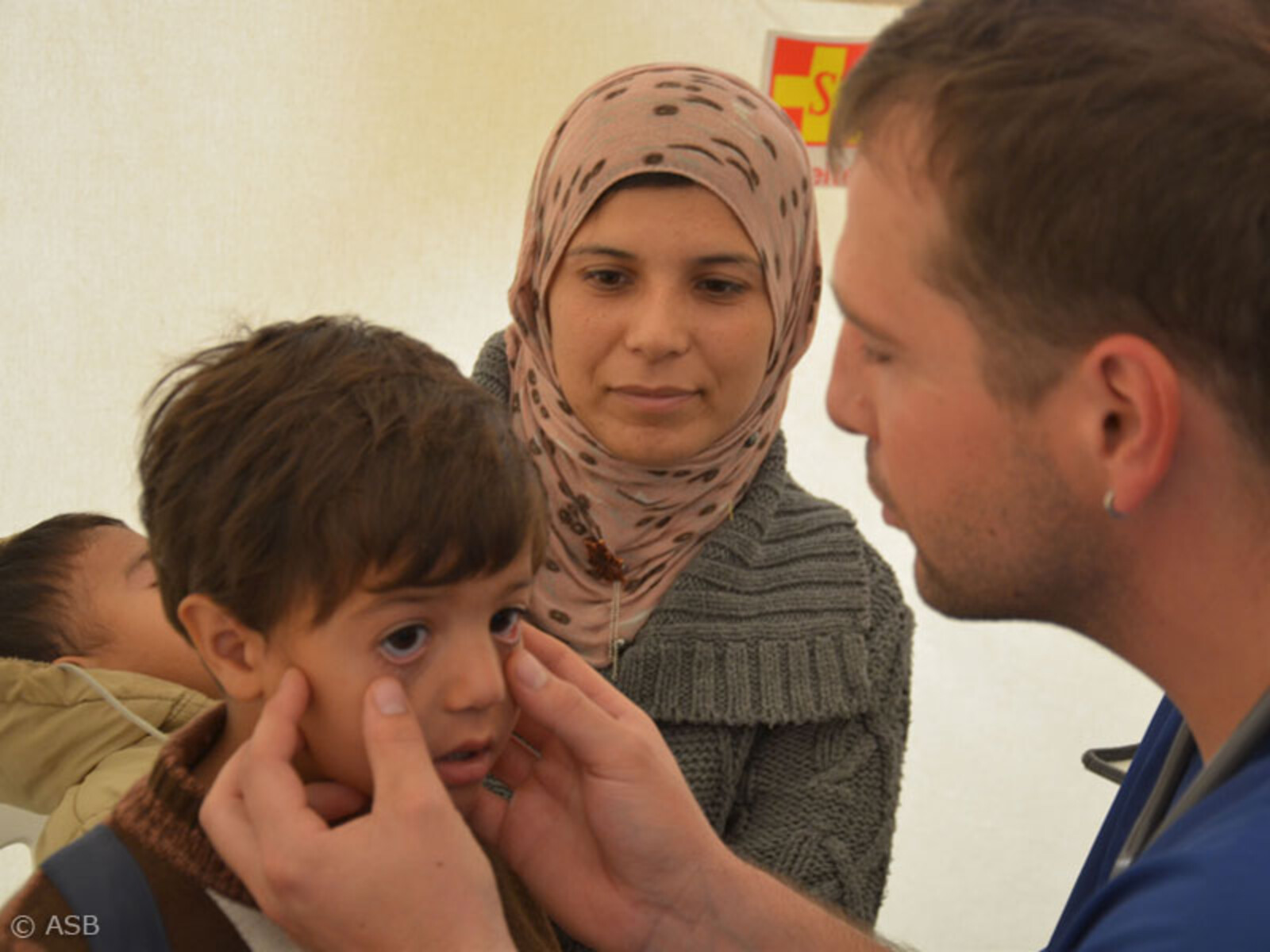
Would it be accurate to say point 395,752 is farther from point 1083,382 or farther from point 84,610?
point 84,610

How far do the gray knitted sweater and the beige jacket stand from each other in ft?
1.88

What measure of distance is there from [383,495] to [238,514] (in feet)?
0.39

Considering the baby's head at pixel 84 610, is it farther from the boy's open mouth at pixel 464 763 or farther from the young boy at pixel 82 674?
the boy's open mouth at pixel 464 763

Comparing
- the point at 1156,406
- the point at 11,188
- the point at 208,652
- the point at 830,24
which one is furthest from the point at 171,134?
the point at 1156,406

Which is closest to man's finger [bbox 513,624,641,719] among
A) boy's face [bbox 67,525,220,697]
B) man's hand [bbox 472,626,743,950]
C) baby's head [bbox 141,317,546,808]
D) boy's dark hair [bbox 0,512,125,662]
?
man's hand [bbox 472,626,743,950]

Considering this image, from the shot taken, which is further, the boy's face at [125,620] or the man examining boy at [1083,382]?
the boy's face at [125,620]

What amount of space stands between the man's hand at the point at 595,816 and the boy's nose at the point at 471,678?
0.06 m

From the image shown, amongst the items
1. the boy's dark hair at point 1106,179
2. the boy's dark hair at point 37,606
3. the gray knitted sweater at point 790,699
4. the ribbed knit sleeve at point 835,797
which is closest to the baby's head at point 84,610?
the boy's dark hair at point 37,606

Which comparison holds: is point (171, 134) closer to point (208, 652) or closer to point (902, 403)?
point (208, 652)

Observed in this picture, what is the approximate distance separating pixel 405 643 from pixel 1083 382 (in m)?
0.59

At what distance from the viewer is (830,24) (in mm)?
2756

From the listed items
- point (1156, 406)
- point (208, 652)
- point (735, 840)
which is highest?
A: point (1156, 406)

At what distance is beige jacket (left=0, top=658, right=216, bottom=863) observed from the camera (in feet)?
5.07

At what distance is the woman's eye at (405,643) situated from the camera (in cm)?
110
